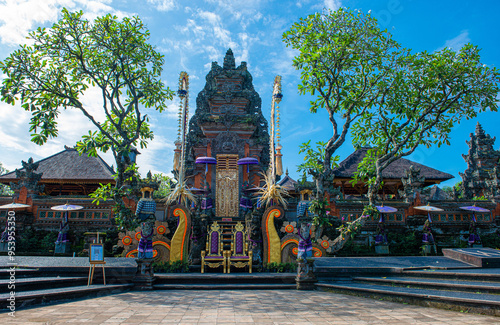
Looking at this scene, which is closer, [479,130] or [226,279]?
[226,279]

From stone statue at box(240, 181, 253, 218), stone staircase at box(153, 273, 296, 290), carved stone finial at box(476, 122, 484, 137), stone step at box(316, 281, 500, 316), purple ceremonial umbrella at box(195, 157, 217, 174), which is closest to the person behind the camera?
stone step at box(316, 281, 500, 316)

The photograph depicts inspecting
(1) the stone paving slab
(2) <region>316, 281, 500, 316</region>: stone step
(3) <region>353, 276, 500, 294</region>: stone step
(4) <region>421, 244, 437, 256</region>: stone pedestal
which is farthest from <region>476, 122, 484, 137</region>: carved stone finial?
(2) <region>316, 281, 500, 316</region>: stone step

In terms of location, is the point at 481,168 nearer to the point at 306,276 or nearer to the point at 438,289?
the point at 438,289

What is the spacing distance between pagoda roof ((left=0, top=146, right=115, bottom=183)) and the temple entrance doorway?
10615 mm

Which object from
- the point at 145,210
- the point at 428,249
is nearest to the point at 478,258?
the point at 428,249

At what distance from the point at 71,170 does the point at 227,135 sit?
14317mm

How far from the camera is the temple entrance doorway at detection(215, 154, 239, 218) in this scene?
13547 millimetres

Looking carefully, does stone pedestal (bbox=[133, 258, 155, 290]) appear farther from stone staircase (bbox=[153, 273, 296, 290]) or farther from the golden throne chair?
the golden throne chair

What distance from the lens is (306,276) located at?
25.5 feet

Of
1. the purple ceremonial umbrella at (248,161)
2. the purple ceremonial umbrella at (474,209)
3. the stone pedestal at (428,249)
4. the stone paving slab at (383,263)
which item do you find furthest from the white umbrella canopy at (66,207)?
the purple ceremonial umbrella at (474,209)

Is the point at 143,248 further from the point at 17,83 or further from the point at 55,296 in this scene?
the point at 17,83

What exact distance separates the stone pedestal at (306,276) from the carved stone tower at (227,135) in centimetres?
606

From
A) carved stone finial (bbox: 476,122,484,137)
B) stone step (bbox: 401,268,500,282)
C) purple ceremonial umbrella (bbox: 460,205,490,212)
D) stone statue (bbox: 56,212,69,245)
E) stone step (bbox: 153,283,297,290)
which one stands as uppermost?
carved stone finial (bbox: 476,122,484,137)

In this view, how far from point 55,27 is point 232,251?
10.6 meters
